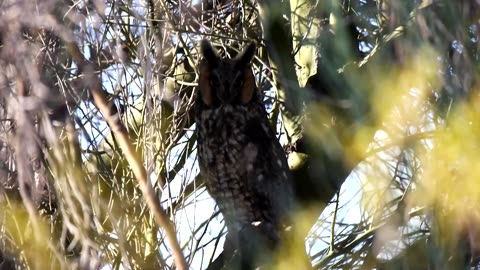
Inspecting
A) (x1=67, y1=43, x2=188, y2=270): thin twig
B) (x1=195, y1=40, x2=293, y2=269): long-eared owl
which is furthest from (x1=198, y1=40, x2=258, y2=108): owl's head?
(x1=67, y1=43, x2=188, y2=270): thin twig

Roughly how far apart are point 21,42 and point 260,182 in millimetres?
2176

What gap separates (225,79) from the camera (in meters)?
3.31

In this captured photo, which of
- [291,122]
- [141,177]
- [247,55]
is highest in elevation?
[247,55]

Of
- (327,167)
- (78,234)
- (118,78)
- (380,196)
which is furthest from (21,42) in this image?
(327,167)

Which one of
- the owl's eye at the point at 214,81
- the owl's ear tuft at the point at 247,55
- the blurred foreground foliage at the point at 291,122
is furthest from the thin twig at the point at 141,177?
Result: the owl's eye at the point at 214,81

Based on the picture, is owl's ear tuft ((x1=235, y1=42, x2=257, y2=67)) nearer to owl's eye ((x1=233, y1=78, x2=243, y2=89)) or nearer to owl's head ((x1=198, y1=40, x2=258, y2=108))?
owl's head ((x1=198, y1=40, x2=258, y2=108))

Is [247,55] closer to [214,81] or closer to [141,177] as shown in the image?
[214,81]

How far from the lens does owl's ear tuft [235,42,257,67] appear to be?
301 centimetres

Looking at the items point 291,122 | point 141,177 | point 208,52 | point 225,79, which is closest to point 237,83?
point 225,79

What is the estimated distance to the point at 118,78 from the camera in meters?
2.29

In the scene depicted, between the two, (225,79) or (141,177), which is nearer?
(141,177)

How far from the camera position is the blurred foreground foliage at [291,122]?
1.40 meters

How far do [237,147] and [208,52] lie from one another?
0.51m

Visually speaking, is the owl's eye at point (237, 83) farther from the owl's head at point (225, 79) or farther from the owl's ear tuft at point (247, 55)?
the owl's ear tuft at point (247, 55)
